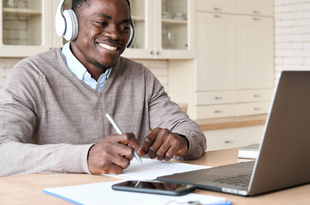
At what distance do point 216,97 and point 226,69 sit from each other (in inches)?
11.8

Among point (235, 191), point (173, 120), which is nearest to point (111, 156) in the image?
point (235, 191)

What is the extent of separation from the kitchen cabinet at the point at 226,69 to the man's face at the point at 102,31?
2256 mm

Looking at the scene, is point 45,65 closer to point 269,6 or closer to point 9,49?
point 9,49

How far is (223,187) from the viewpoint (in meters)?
0.93

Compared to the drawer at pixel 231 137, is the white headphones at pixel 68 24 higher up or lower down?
higher up

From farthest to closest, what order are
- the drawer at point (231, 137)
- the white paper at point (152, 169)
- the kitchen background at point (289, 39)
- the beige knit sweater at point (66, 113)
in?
the kitchen background at point (289, 39) → the drawer at point (231, 137) → the beige knit sweater at point (66, 113) → the white paper at point (152, 169)

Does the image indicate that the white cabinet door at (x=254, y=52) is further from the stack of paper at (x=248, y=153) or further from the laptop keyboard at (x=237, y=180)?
the laptop keyboard at (x=237, y=180)

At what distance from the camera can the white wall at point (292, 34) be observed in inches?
168

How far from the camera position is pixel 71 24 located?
1736 millimetres

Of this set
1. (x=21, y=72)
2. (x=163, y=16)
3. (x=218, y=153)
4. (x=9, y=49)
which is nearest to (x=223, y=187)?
(x=218, y=153)

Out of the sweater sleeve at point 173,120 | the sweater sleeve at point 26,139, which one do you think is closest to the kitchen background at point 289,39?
the sweater sleeve at point 173,120

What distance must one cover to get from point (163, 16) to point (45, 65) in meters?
2.23

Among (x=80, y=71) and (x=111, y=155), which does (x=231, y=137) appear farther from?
(x=111, y=155)

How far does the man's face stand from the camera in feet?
5.61
